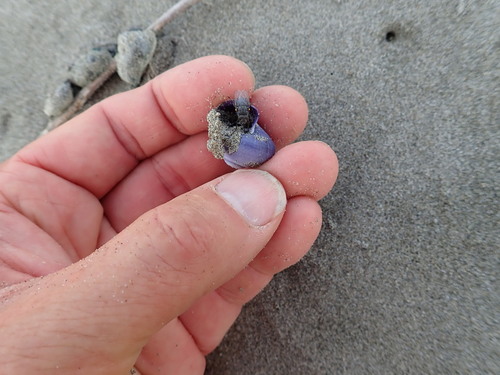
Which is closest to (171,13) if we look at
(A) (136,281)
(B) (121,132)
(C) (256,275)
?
(B) (121,132)

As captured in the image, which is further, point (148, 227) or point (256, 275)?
point (256, 275)

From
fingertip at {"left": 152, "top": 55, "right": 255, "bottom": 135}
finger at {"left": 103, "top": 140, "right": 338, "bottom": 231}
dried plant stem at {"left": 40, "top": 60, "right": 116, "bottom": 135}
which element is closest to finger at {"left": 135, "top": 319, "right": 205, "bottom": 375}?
finger at {"left": 103, "top": 140, "right": 338, "bottom": 231}

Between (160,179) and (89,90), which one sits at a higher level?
(89,90)

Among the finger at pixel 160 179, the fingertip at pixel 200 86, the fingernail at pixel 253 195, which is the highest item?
the fingertip at pixel 200 86

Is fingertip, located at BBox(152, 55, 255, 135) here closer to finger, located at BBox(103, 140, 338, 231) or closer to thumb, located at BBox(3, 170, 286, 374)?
finger, located at BBox(103, 140, 338, 231)

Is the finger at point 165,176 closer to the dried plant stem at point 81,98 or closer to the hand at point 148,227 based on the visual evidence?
the hand at point 148,227

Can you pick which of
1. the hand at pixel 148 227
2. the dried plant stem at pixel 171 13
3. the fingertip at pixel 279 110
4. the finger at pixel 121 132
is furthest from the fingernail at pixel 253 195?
the dried plant stem at pixel 171 13

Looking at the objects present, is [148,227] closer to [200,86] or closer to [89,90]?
[200,86]
